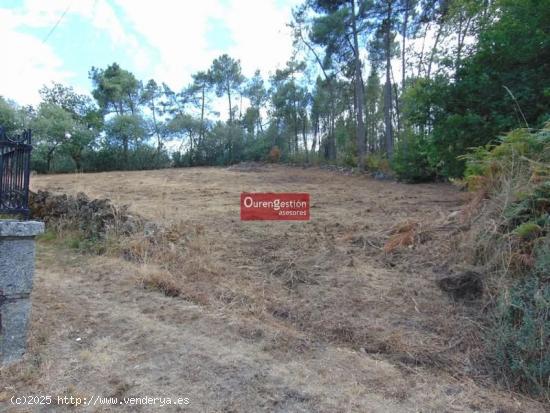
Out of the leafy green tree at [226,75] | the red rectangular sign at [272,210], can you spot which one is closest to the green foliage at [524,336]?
the red rectangular sign at [272,210]

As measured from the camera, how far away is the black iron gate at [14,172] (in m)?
1.97

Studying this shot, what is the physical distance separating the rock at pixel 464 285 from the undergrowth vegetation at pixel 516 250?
9cm

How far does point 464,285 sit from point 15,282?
2.85 metres

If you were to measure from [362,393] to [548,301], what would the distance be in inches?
46.0

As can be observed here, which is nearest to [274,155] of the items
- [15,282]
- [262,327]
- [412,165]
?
[412,165]

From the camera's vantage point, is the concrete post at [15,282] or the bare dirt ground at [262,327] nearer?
the bare dirt ground at [262,327]

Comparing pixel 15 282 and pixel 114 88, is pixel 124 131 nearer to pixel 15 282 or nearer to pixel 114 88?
pixel 114 88

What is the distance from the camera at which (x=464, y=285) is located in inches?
105

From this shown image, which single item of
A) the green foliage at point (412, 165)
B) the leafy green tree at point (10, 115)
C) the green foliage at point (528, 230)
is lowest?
the green foliage at point (528, 230)

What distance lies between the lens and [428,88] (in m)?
6.84

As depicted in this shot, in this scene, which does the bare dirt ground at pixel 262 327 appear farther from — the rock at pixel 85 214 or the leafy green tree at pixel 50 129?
the leafy green tree at pixel 50 129

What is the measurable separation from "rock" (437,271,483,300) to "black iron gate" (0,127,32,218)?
2.80 metres

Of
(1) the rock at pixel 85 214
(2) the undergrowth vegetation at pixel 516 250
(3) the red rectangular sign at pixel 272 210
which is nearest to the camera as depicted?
(2) the undergrowth vegetation at pixel 516 250

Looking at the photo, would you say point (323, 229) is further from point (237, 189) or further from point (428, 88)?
point (237, 189)
